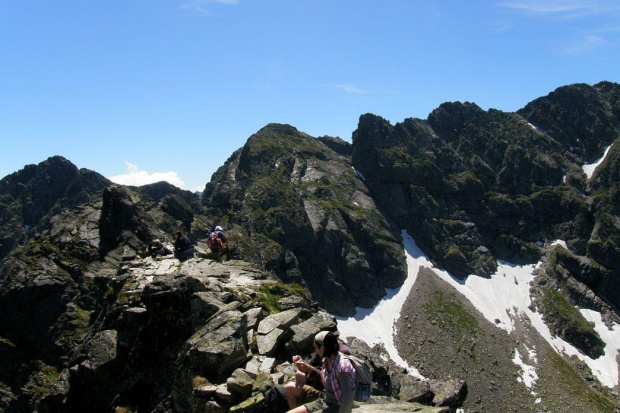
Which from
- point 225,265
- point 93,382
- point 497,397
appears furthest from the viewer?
point 497,397

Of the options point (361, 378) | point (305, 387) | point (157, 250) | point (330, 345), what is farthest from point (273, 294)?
point (157, 250)

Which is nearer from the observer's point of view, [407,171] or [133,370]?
[133,370]

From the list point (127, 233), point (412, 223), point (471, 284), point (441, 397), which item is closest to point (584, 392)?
point (471, 284)

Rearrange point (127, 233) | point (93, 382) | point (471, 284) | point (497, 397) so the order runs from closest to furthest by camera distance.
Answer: point (93, 382), point (127, 233), point (497, 397), point (471, 284)

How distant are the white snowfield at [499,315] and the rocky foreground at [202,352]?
Answer: 99.0 m

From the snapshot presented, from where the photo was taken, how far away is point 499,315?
454 ft

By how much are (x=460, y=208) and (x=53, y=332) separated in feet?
598

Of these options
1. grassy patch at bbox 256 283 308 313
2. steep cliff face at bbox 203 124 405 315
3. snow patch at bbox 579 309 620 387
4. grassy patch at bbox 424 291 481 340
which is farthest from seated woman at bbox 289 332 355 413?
snow patch at bbox 579 309 620 387

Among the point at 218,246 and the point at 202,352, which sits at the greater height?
the point at 218,246

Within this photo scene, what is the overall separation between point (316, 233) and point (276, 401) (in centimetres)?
14768

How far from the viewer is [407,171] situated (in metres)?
198

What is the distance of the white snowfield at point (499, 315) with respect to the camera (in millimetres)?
120644

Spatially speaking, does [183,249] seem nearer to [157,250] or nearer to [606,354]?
[157,250]

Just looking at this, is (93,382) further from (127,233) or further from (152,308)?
(127,233)
